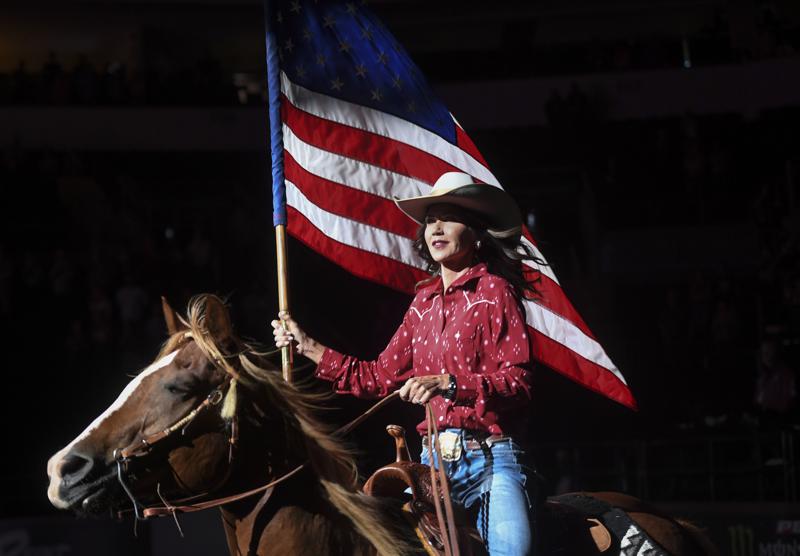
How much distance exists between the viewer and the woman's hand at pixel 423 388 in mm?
3143

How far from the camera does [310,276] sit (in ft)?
45.2

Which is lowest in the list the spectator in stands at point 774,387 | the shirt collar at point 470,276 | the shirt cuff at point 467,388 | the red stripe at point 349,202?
the spectator in stands at point 774,387

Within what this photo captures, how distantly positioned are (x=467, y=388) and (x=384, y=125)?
1.99 meters

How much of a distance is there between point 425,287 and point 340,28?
4.89ft

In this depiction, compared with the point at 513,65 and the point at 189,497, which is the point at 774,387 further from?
the point at 513,65

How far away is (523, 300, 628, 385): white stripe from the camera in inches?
187

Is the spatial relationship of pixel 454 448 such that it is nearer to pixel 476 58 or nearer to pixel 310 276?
pixel 310 276

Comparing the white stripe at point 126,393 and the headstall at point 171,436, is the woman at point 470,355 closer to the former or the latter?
the headstall at point 171,436

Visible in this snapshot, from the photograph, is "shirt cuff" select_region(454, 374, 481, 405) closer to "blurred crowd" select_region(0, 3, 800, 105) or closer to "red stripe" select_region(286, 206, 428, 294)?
"red stripe" select_region(286, 206, 428, 294)

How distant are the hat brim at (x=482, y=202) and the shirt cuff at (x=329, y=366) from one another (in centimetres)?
57

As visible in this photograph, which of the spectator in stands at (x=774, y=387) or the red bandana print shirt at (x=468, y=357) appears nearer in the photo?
the red bandana print shirt at (x=468, y=357)

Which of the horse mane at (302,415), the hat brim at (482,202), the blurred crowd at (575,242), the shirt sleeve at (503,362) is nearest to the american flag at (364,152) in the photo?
the hat brim at (482,202)

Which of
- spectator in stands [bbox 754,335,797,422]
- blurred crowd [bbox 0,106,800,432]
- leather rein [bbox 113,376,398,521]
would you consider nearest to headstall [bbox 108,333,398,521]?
leather rein [bbox 113,376,398,521]

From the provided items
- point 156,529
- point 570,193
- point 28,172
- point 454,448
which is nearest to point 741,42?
point 570,193
